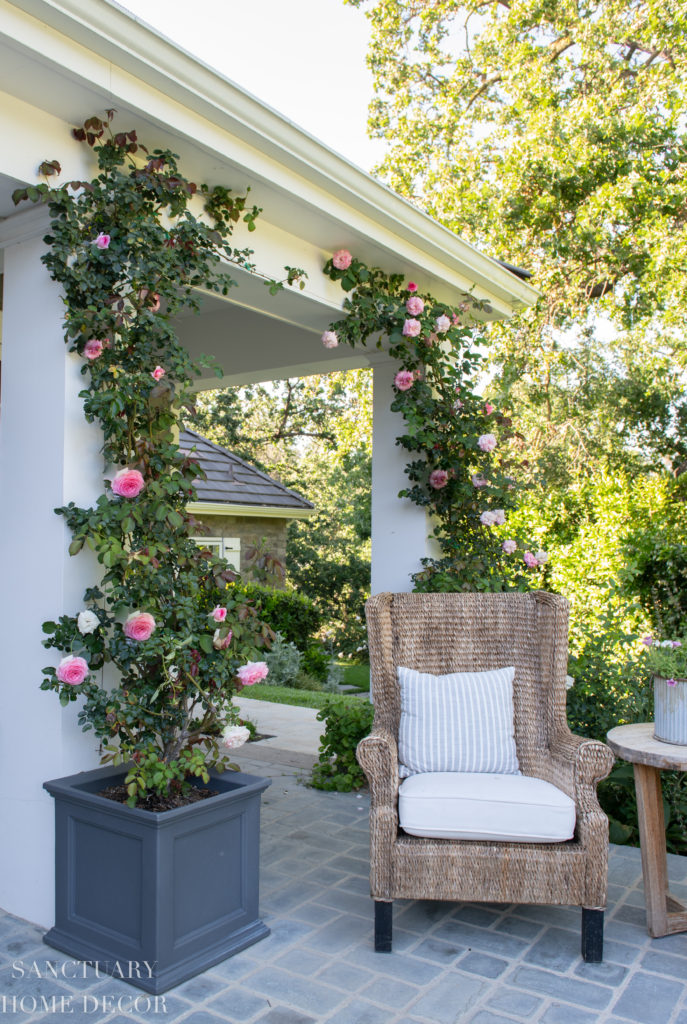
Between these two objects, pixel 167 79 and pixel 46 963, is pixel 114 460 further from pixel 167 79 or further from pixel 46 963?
pixel 46 963

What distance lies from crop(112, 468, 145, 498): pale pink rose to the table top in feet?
5.91

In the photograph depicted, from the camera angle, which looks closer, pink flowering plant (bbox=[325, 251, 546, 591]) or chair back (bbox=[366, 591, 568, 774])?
chair back (bbox=[366, 591, 568, 774])

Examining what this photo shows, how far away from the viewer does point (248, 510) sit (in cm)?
1059

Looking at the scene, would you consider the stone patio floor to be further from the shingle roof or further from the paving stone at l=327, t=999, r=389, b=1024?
the shingle roof

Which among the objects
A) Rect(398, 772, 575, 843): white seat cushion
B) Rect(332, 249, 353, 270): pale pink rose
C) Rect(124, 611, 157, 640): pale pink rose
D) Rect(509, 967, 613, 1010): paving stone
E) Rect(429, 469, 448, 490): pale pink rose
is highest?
Rect(332, 249, 353, 270): pale pink rose

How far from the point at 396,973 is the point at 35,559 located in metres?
1.76

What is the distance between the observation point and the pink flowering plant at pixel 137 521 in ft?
8.23

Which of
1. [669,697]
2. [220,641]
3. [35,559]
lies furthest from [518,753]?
[35,559]

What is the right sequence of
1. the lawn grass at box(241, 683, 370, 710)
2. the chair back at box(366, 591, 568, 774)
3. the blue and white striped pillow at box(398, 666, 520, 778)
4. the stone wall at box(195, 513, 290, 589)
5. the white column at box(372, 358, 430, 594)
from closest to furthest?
1. the blue and white striped pillow at box(398, 666, 520, 778)
2. the chair back at box(366, 591, 568, 774)
3. the white column at box(372, 358, 430, 594)
4. the lawn grass at box(241, 683, 370, 710)
5. the stone wall at box(195, 513, 290, 589)

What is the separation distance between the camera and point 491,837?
102 inches

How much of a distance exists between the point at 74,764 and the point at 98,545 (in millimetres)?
766

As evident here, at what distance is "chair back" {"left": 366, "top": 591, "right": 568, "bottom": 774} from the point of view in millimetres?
3150

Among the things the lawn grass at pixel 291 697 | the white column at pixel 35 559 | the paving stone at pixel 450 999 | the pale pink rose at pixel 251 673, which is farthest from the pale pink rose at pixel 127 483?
the lawn grass at pixel 291 697

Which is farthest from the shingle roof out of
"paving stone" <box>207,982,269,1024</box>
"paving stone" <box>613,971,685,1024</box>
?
"paving stone" <box>613,971,685,1024</box>
